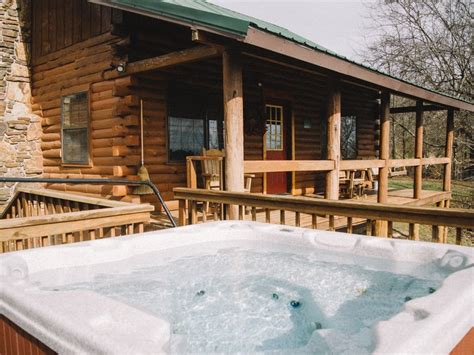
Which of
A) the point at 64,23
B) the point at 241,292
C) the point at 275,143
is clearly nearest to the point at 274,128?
the point at 275,143

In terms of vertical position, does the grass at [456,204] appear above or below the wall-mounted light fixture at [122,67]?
below

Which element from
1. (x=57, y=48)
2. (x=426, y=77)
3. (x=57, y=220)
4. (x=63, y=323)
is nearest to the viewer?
(x=63, y=323)

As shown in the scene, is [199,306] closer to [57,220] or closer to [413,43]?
[57,220]

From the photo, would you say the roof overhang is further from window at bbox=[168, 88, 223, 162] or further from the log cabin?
window at bbox=[168, 88, 223, 162]

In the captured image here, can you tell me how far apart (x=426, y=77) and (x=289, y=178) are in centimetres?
1057

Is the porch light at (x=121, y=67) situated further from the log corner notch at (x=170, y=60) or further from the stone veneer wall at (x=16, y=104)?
the stone veneer wall at (x=16, y=104)

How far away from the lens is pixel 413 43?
56.4 ft

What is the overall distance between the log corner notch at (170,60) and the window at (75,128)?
1.21 meters

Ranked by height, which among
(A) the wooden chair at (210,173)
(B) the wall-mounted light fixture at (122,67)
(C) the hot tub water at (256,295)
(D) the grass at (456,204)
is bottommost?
(D) the grass at (456,204)

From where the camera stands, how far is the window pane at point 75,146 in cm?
784

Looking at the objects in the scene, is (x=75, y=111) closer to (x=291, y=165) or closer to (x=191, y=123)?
Answer: (x=191, y=123)

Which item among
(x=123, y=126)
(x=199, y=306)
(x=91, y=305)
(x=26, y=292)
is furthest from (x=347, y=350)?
(x=123, y=126)

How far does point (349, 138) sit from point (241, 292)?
30.3 ft

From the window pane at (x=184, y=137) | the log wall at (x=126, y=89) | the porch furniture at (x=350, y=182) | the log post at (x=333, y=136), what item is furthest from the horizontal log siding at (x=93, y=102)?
the porch furniture at (x=350, y=182)
